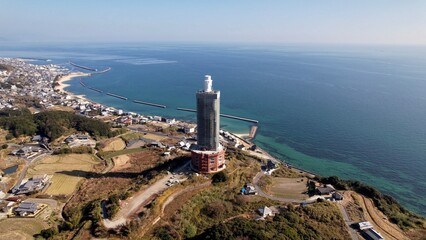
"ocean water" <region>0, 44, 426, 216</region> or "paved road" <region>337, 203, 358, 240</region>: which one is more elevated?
"paved road" <region>337, 203, 358, 240</region>

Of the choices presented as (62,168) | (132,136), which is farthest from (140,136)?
(62,168)

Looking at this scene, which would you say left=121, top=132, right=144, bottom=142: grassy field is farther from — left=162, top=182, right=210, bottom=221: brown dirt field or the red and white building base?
left=162, top=182, right=210, bottom=221: brown dirt field

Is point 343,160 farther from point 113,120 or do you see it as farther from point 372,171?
point 113,120

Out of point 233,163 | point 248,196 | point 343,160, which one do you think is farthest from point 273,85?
point 248,196

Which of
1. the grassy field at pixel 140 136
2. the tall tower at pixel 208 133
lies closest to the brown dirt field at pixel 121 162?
the grassy field at pixel 140 136

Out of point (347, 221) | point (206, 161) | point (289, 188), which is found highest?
point (206, 161)

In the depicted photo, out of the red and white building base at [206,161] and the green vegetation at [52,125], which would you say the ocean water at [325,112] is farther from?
the green vegetation at [52,125]

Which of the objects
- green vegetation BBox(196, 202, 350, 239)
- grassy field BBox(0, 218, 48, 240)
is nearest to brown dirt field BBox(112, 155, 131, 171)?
grassy field BBox(0, 218, 48, 240)

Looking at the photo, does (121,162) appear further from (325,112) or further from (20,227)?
(325,112)
